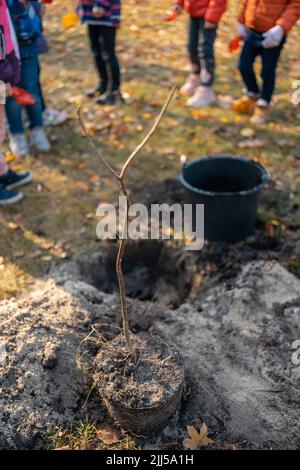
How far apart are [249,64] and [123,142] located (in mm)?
1576

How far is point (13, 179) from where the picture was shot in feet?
15.3

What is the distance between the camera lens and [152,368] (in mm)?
2520

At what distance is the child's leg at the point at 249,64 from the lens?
5.14 meters

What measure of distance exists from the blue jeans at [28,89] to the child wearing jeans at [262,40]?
213 centimetres

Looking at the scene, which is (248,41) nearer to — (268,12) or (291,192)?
(268,12)

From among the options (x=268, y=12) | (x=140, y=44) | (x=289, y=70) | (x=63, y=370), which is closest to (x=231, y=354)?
(x=63, y=370)

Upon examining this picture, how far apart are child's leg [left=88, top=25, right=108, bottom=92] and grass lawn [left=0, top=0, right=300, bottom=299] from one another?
1.04 ft

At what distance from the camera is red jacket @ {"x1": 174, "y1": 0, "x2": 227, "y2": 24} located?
199 inches

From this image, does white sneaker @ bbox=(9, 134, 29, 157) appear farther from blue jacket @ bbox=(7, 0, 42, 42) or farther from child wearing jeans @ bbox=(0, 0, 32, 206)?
blue jacket @ bbox=(7, 0, 42, 42)

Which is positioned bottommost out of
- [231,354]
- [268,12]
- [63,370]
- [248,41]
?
[231,354]

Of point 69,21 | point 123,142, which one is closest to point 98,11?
point 123,142

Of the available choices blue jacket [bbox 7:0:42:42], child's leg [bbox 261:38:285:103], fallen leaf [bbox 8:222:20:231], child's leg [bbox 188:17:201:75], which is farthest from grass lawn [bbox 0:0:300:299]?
blue jacket [bbox 7:0:42:42]

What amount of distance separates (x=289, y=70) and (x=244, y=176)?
345cm

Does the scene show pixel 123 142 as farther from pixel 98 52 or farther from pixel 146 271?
pixel 146 271
